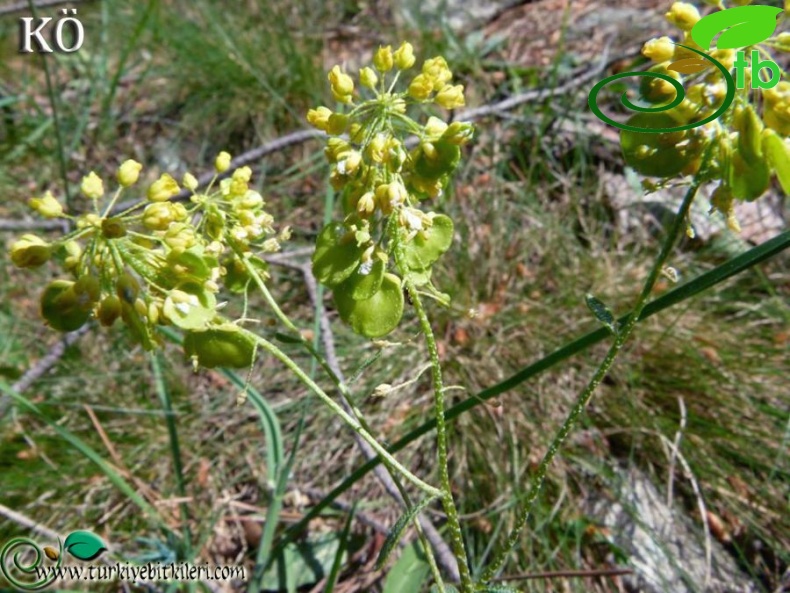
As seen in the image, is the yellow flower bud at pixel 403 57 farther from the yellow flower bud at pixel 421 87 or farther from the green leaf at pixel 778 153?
the green leaf at pixel 778 153

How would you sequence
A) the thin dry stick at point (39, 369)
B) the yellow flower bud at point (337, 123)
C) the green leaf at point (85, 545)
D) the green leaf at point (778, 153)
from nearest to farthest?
the green leaf at point (778, 153), the yellow flower bud at point (337, 123), the green leaf at point (85, 545), the thin dry stick at point (39, 369)

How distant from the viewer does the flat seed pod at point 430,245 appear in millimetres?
900

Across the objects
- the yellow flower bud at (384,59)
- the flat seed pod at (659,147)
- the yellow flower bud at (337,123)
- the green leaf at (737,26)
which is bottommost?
the flat seed pod at (659,147)

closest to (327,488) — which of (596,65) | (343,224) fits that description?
(343,224)

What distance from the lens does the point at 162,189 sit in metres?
0.84

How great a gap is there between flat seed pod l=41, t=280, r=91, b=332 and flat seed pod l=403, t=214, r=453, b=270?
1.22 ft

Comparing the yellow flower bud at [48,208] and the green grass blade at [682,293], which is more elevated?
the yellow flower bud at [48,208]

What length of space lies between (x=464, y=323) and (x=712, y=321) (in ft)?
2.16

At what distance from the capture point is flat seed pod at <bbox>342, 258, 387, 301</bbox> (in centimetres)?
84

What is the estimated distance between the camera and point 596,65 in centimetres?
255

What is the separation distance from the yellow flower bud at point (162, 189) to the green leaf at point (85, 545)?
93 centimetres

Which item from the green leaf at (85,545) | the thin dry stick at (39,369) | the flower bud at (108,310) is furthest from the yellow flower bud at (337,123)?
the thin dry stick at (39,369)

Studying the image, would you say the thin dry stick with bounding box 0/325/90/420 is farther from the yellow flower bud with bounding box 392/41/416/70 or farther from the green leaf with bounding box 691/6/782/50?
the green leaf with bounding box 691/6/782/50

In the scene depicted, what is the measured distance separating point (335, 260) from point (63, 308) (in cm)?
30
